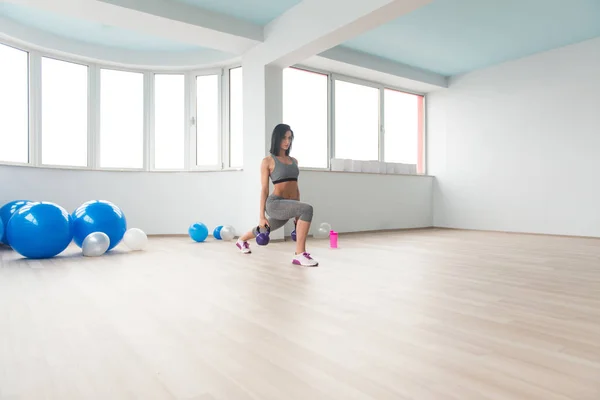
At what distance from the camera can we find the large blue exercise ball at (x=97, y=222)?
427 cm

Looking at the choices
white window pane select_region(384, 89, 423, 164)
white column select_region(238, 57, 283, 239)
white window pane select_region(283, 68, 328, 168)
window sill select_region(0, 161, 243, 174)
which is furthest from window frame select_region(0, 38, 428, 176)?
white window pane select_region(384, 89, 423, 164)

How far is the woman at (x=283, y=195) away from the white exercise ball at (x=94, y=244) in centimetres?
164

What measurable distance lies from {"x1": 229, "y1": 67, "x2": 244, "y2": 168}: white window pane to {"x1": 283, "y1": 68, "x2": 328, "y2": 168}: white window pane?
0.71 meters

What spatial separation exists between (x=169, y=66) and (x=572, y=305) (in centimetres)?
606

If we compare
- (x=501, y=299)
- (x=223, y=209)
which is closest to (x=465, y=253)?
(x=501, y=299)

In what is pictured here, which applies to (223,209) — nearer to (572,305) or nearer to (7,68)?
(7,68)

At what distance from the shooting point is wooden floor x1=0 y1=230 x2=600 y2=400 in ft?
3.98

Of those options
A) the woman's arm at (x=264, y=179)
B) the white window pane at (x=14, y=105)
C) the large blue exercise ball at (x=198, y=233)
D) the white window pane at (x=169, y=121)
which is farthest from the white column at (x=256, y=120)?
the white window pane at (x=14, y=105)

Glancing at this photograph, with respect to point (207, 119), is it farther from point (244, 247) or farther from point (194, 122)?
point (244, 247)

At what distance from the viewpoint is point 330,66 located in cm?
668

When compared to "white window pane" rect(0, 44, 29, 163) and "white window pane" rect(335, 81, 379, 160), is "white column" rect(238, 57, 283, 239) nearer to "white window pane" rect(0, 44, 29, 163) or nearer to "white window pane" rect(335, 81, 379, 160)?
"white window pane" rect(335, 81, 379, 160)

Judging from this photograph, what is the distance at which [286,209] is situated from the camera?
11.8ft

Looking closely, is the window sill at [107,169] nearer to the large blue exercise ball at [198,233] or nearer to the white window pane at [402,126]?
the large blue exercise ball at [198,233]

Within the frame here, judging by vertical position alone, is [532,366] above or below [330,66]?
below
